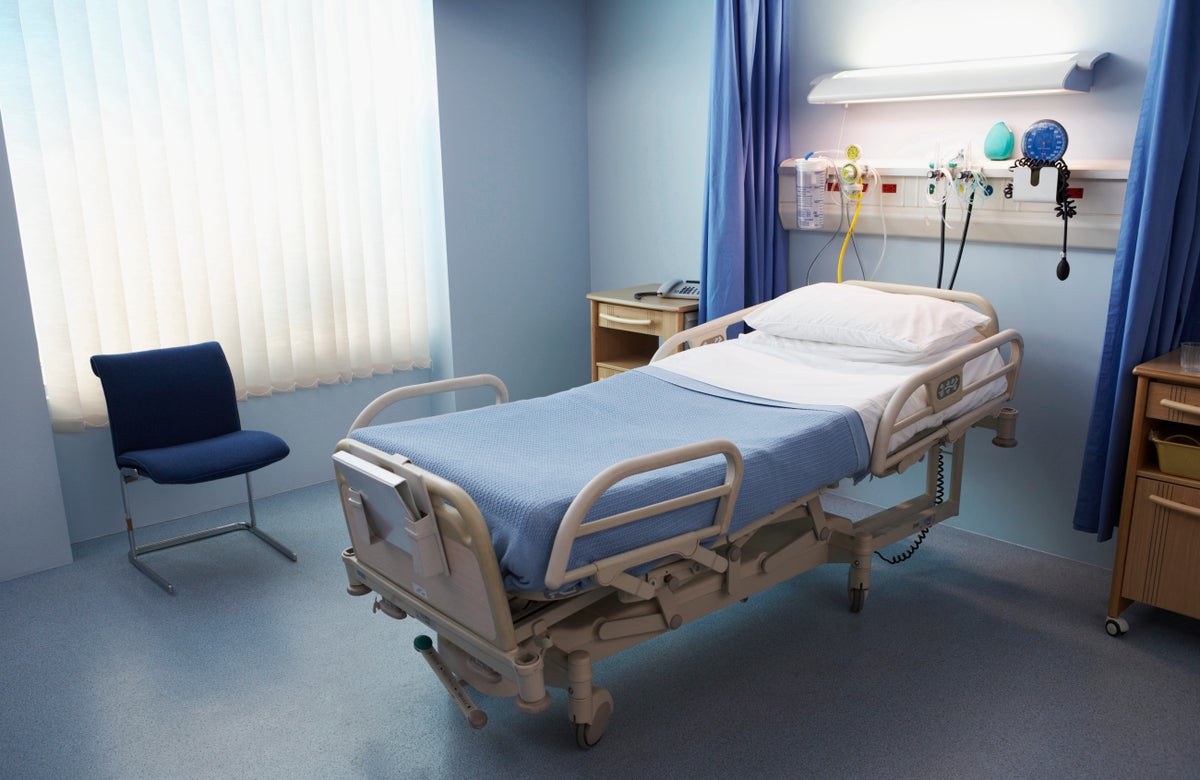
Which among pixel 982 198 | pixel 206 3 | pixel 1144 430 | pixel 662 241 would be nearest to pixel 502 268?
pixel 662 241

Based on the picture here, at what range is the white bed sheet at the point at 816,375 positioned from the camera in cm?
315

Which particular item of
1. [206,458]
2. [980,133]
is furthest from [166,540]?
[980,133]

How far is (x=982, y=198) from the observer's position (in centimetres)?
380

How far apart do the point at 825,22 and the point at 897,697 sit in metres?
2.84

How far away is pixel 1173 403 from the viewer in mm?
3043

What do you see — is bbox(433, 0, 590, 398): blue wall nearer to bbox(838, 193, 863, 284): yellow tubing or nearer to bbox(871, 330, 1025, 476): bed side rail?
bbox(838, 193, 863, 284): yellow tubing

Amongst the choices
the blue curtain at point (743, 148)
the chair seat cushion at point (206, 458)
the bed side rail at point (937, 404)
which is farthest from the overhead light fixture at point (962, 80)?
the chair seat cushion at point (206, 458)

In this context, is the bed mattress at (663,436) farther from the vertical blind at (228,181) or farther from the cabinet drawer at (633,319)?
the vertical blind at (228,181)

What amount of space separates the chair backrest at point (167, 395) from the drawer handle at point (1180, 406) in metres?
3.57

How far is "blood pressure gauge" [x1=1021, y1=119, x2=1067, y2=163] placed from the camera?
3461 mm

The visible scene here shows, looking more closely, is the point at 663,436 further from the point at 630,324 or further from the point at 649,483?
the point at 630,324

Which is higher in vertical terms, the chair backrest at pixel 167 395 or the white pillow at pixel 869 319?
the white pillow at pixel 869 319

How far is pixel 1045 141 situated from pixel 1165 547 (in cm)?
145

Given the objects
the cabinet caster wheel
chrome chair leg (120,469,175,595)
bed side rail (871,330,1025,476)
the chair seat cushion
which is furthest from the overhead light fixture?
chrome chair leg (120,469,175,595)
